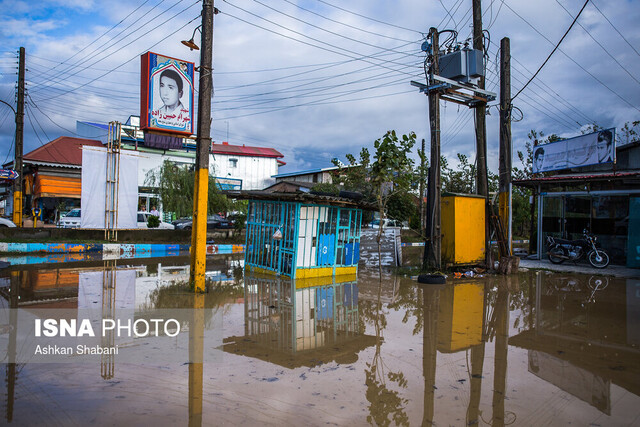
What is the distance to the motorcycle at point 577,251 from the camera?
14.8 meters

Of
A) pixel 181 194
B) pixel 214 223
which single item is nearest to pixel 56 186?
pixel 214 223

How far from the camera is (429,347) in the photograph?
232 inches

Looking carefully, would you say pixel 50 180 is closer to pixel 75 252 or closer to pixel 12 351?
pixel 75 252

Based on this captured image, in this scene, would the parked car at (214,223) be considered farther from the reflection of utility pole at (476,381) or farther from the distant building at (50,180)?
the reflection of utility pole at (476,381)

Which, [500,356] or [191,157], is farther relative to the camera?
[191,157]

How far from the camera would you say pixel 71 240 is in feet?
54.9

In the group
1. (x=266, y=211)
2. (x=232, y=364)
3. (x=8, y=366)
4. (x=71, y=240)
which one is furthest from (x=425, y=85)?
(x=71, y=240)

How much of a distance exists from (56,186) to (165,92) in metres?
22.0

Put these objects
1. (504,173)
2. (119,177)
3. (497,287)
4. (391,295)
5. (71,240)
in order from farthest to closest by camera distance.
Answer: (71,240) < (119,177) < (504,173) < (497,287) < (391,295)

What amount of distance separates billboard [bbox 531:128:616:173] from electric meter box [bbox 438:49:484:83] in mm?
8662

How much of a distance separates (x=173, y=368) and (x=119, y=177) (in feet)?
39.5

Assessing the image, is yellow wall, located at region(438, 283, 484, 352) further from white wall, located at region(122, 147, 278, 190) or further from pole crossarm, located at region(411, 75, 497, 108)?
white wall, located at region(122, 147, 278, 190)

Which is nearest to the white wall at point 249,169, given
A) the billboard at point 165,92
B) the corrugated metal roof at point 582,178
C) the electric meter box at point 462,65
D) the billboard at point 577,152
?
the billboard at point 165,92

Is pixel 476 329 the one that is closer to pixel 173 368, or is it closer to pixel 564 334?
pixel 564 334
